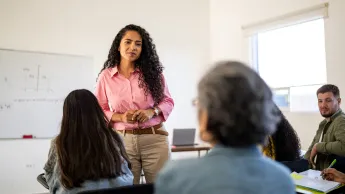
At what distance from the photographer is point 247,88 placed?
68cm

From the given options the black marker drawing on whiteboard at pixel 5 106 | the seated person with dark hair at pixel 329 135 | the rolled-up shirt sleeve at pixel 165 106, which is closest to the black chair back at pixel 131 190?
the rolled-up shirt sleeve at pixel 165 106

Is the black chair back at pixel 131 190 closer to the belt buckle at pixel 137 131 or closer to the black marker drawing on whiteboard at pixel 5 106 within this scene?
the belt buckle at pixel 137 131

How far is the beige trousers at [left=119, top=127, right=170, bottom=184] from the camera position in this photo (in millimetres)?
1676

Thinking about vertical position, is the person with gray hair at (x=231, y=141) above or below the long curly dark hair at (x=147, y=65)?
below

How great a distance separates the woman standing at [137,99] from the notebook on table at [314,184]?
0.69 meters

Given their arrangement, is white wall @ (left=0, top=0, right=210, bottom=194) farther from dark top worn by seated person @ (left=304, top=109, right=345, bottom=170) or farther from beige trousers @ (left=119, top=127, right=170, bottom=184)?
beige trousers @ (left=119, top=127, right=170, bottom=184)

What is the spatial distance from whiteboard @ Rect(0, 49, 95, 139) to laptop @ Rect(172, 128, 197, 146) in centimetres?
144

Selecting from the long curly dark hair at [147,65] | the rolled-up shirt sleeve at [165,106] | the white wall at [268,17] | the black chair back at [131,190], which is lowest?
the black chair back at [131,190]

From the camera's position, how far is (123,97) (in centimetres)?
178

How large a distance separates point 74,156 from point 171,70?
3604 millimetres

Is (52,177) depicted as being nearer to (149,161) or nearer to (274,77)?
(149,161)

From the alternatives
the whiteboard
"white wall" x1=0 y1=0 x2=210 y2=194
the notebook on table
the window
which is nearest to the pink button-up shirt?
the notebook on table

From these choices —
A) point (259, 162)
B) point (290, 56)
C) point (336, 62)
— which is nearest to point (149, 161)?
point (259, 162)

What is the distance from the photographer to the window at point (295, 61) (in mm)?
3705
